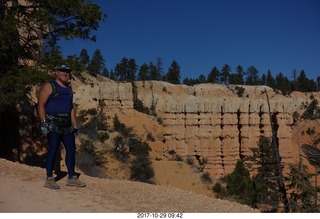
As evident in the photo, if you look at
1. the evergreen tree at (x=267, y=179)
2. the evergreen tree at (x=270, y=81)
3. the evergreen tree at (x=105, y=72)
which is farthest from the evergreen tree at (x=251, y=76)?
the evergreen tree at (x=267, y=179)

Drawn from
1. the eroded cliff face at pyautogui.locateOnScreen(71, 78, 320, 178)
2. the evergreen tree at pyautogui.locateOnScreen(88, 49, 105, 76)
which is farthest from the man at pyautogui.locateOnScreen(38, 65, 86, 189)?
the evergreen tree at pyautogui.locateOnScreen(88, 49, 105, 76)

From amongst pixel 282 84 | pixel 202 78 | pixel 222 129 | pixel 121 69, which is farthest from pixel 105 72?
pixel 222 129

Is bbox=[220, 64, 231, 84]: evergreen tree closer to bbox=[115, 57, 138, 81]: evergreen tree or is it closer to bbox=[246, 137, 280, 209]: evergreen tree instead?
bbox=[115, 57, 138, 81]: evergreen tree

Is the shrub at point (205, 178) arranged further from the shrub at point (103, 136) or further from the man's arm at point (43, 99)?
the man's arm at point (43, 99)

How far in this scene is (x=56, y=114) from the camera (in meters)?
7.14

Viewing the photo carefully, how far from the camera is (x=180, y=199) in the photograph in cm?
712

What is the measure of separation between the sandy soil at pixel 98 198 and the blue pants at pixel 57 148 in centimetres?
38

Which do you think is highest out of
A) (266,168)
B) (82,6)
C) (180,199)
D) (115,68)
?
(115,68)

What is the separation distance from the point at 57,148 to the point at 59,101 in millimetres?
896

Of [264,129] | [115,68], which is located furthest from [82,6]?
[115,68]

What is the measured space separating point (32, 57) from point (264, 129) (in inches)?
1206

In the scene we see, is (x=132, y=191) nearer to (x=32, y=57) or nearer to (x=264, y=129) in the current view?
(x=32, y=57)

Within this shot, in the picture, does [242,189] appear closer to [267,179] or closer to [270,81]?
[267,179]

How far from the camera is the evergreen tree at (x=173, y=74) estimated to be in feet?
292
